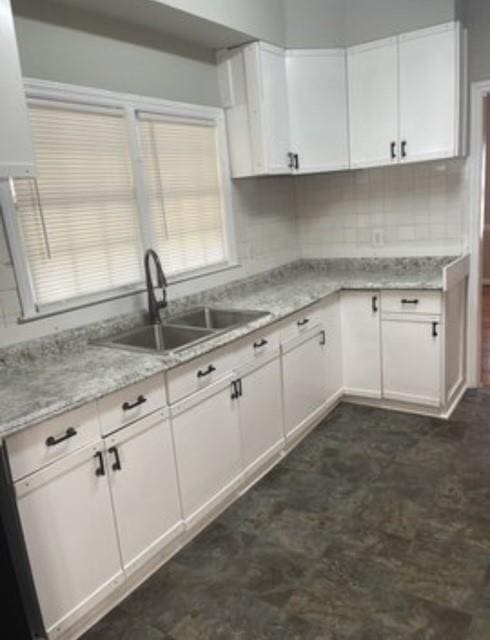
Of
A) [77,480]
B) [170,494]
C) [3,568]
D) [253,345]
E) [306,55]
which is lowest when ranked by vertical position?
[170,494]

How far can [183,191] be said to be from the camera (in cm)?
306

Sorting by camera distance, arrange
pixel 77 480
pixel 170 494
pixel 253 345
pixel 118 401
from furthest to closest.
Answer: pixel 253 345 → pixel 170 494 → pixel 118 401 → pixel 77 480

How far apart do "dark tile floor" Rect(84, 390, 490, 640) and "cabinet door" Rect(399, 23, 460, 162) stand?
6.21 ft

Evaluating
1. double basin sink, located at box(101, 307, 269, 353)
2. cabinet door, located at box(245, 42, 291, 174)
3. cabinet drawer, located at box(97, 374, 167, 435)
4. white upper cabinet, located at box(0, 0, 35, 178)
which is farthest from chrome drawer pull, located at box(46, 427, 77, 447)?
cabinet door, located at box(245, 42, 291, 174)

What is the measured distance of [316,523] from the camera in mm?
2414

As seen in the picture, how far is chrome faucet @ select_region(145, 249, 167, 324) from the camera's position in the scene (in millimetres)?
2633

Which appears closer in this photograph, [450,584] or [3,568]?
[3,568]

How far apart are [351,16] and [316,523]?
3.19m

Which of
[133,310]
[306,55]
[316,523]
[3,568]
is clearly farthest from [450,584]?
[306,55]

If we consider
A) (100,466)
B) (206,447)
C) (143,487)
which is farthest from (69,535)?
(206,447)

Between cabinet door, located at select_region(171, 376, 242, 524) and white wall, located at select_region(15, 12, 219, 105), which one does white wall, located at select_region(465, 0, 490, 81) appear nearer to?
white wall, located at select_region(15, 12, 219, 105)

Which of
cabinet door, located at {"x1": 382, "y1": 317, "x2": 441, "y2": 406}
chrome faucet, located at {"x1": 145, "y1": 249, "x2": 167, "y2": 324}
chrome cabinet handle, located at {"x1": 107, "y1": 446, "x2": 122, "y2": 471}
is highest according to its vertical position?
chrome faucet, located at {"x1": 145, "y1": 249, "x2": 167, "y2": 324}

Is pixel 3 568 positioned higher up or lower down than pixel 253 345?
lower down

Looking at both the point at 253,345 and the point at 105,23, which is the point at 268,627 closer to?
the point at 253,345
